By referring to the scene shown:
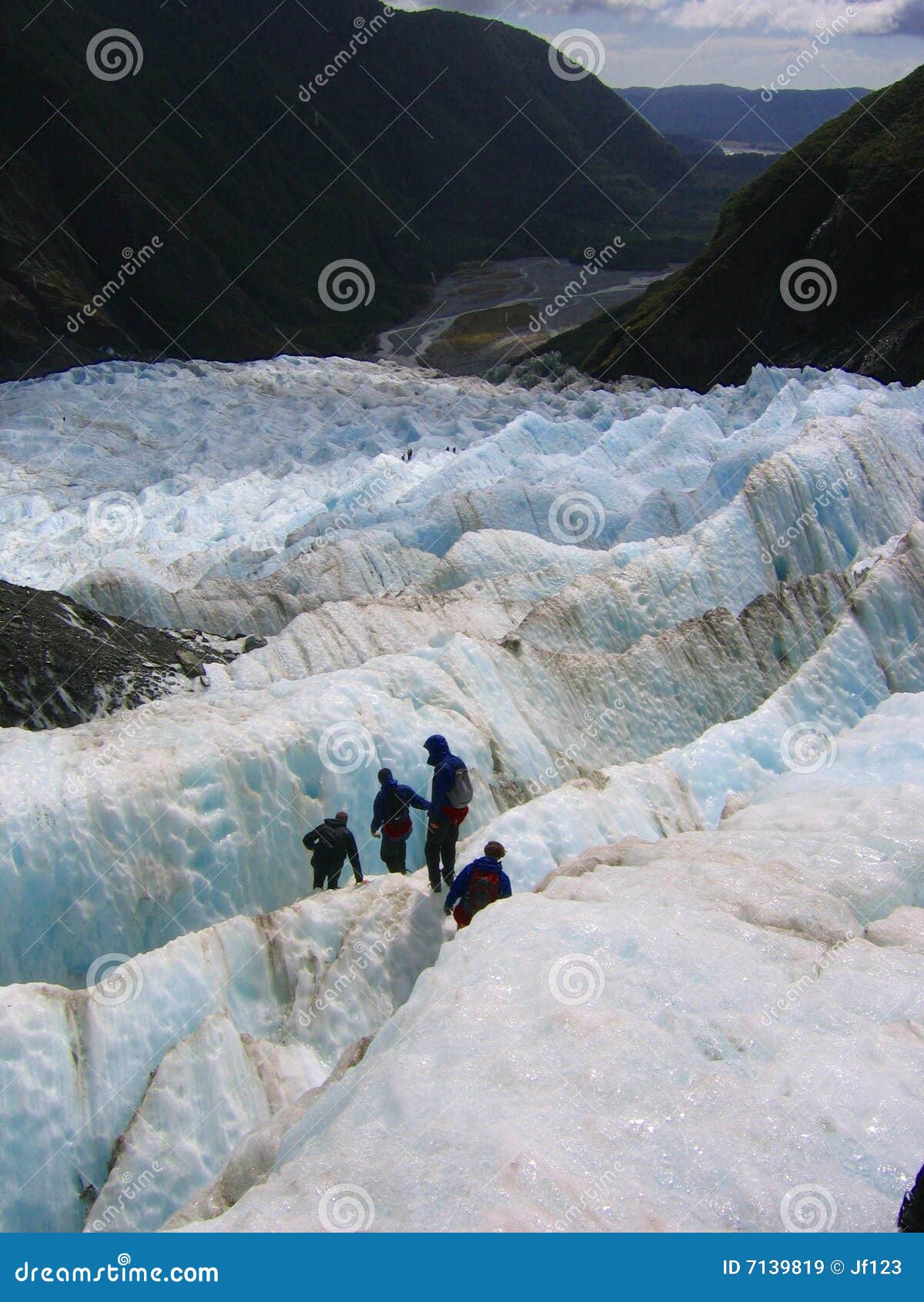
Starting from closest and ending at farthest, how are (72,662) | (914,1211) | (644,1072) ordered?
(914,1211)
(644,1072)
(72,662)

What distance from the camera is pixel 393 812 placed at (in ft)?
27.8

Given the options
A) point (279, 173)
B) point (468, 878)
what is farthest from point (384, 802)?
point (279, 173)

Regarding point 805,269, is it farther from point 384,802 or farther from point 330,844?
point 384,802

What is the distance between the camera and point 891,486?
68.0 feet

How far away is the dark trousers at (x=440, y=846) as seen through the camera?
7613 millimetres

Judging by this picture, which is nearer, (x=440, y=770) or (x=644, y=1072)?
(x=644, y=1072)

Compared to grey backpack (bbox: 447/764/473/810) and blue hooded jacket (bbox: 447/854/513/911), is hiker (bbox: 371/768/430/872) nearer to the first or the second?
grey backpack (bbox: 447/764/473/810)

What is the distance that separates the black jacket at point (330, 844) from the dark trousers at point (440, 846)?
137 centimetres

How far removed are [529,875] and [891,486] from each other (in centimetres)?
1479

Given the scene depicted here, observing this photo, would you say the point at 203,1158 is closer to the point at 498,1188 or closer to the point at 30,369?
the point at 498,1188

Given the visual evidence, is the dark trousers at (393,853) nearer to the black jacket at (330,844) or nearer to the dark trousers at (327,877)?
the black jacket at (330,844)

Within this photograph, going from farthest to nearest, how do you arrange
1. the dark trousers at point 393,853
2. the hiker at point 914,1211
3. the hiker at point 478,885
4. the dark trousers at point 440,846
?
the dark trousers at point 393,853 → the dark trousers at point 440,846 → the hiker at point 478,885 → the hiker at point 914,1211

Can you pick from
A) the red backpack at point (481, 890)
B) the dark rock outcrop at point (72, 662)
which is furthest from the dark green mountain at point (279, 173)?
the red backpack at point (481, 890)

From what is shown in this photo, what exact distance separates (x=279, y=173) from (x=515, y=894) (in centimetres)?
8780
